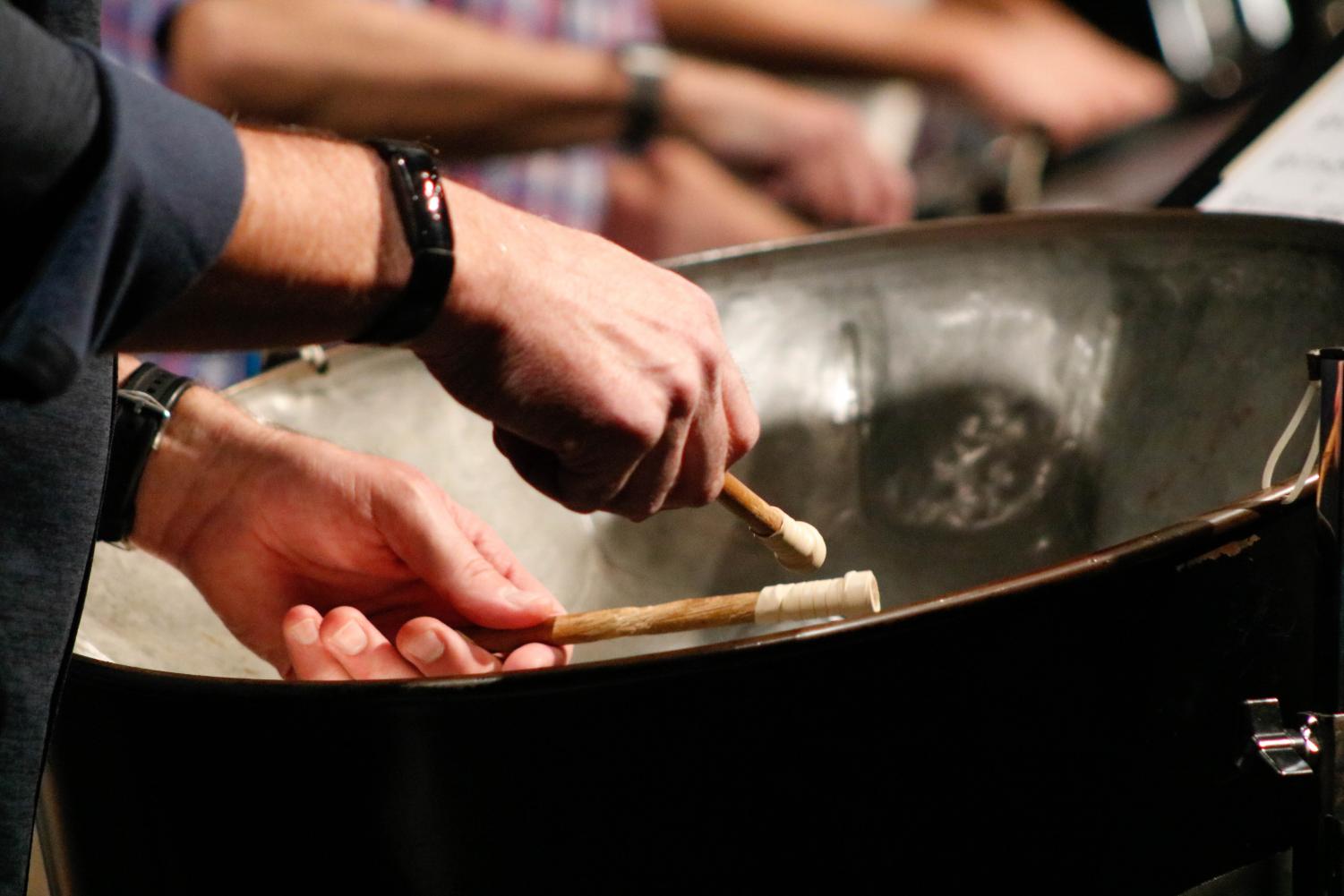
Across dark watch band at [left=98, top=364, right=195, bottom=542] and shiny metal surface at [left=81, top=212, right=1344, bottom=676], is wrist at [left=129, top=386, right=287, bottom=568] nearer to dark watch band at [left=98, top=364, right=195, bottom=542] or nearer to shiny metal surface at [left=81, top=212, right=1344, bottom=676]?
dark watch band at [left=98, top=364, right=195, bottom=542]

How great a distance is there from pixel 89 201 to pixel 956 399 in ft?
3.14

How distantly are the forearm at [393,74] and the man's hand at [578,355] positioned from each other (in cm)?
122

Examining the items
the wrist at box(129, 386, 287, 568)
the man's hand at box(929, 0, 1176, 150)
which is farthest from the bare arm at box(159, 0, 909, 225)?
the wrist at box(129, 386, 287, 568)

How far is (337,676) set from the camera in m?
0.80

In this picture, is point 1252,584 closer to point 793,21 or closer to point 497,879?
point 497,879

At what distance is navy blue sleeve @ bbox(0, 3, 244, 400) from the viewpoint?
18.5 inches

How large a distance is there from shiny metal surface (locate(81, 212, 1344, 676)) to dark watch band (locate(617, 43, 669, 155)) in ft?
3.18

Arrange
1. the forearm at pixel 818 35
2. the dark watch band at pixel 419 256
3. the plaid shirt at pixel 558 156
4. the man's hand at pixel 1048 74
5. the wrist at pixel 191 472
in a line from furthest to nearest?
the man's hand at pixel 1048 74, the forearm at pixel 818 35, the plaid shirt at pixel 558 156, the wrist at pixel 191 472, the dark watch band at pixel 419 256

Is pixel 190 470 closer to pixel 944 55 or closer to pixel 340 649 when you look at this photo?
pixel 340 649

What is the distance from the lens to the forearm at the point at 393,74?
5.79 ft

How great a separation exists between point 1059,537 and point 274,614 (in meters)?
0.69

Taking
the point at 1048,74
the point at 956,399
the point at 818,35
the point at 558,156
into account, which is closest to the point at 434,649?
the point at 956,399

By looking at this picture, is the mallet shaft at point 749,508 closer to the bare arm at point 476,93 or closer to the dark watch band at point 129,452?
the dark watch band at point 129,452

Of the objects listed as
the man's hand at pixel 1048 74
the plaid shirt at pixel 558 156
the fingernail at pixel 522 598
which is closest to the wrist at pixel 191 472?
the fingernail at pixel 522 598
